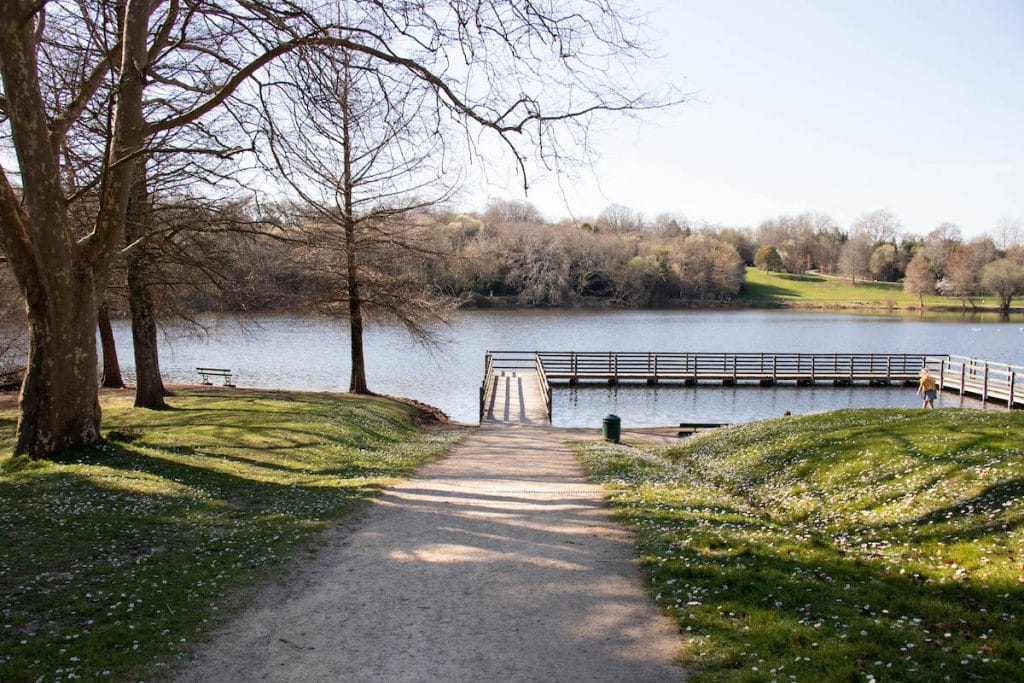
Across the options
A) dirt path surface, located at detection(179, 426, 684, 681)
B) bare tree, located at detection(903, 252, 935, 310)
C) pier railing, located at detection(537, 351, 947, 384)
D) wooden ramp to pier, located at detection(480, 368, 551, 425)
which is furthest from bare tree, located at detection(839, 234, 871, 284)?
dirt path surface, located at detection(179, 426, 684, 681)

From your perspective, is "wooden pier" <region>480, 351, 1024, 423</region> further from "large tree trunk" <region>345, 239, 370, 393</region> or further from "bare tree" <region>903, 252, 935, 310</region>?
"bare tree" <region>903, 252, 935, 310</region>

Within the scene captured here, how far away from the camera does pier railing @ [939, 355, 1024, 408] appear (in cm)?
3131

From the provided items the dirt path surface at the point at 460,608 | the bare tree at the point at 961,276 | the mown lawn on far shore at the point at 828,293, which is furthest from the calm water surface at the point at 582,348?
the mown lawn on far shore at the point at 828,293

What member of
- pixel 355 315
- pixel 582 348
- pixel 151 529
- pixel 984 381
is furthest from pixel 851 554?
pixel 582 348

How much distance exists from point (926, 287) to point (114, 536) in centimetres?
11974

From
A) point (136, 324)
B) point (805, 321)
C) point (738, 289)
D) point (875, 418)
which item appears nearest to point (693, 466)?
point (875, 418)

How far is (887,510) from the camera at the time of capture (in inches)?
320

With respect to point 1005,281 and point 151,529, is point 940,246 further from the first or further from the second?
point 151,529

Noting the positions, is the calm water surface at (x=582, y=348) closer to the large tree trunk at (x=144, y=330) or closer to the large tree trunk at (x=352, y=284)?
the large tree trunk at (x=352, y=284)

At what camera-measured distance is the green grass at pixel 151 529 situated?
203 inches

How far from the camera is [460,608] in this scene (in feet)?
19.3

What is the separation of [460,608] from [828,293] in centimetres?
A: 12216

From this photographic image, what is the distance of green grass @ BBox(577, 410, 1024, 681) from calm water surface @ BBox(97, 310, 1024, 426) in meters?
16.9

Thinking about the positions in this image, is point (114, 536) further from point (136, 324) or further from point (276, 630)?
point (136, 324)
